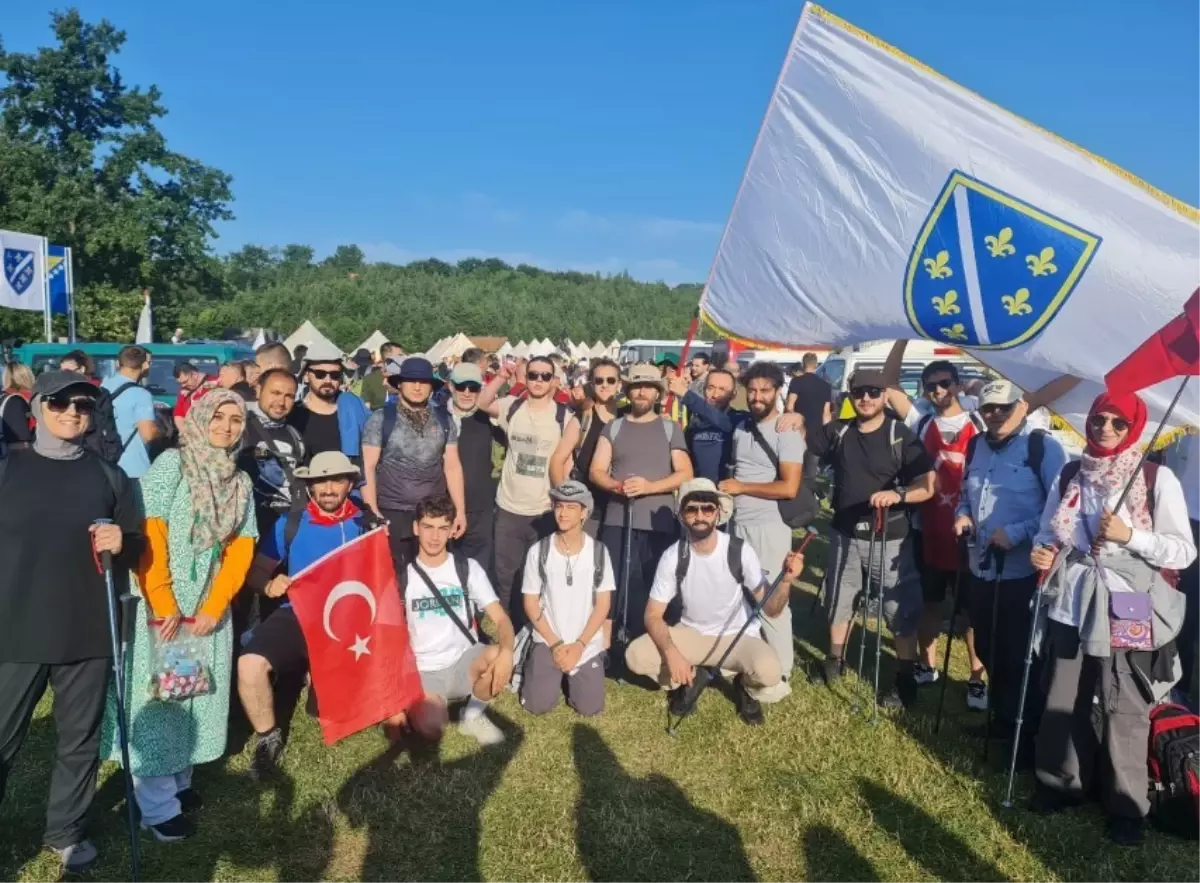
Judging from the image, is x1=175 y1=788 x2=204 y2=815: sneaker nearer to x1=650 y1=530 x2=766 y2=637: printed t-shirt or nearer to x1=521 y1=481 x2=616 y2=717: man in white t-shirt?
x1=521 y1=481 x2=616 y2=717: man in white t-shirt

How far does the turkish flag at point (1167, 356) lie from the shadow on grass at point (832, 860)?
96.5 inches

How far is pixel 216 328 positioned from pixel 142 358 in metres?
37.4

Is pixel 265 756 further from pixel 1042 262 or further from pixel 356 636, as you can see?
pixel 1042 262

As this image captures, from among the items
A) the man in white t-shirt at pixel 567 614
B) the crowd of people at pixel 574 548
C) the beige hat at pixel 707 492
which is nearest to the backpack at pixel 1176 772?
the crowd of people at pixel 574 548

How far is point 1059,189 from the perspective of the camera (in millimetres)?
4039

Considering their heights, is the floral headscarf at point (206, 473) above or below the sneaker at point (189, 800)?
above

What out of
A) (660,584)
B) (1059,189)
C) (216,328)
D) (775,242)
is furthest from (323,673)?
(216,328)

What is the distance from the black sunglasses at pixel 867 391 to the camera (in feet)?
17.4

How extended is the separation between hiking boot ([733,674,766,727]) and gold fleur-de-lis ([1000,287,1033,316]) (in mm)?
2806

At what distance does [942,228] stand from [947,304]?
42cm

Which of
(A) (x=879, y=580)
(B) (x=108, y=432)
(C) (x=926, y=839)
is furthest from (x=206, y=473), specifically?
(A) (x=879, y=580)

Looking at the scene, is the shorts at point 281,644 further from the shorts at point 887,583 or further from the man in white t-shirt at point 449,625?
the shorts at point 887,583

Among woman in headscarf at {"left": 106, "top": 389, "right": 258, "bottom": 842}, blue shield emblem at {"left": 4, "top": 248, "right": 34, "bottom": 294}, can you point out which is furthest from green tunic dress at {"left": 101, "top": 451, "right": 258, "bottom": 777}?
blue shield emblem at {"left": 4, "top": 248, "right": 34, "bottom": 294}

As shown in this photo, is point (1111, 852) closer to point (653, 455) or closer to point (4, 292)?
point (653, 455)
